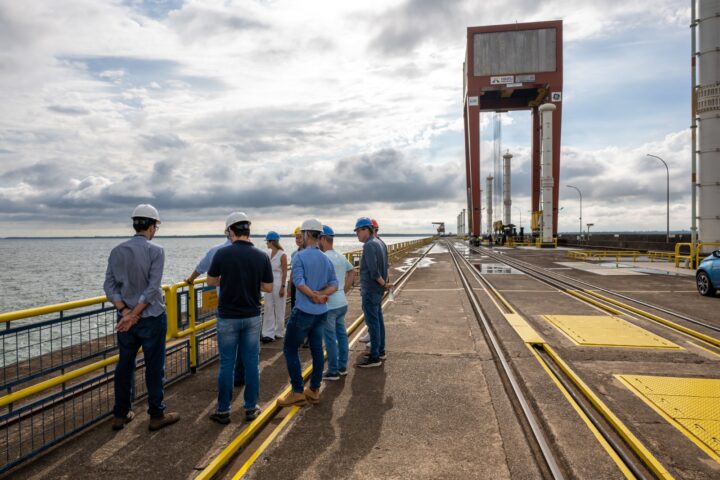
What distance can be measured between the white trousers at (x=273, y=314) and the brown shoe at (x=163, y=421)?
3160mm

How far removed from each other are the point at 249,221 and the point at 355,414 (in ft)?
7.34

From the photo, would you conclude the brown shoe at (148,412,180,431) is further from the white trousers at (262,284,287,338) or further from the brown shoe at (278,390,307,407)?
the white trousers at (262,284,287,338)

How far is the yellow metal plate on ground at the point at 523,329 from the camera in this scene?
6.84 m

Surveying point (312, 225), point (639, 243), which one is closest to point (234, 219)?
point (312, 225)

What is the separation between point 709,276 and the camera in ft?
36.7

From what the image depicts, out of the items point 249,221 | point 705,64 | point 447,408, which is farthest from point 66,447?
point 705,64

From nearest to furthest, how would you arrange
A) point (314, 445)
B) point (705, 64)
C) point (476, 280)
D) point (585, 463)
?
1. point (585, 463)
2. point (314, 445)
3. point (476, 280)
4. point (705, 64)

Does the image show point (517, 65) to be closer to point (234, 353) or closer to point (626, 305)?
point (626, 305)

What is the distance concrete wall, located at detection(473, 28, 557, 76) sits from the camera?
5328 centimetres

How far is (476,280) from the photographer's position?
637 inches

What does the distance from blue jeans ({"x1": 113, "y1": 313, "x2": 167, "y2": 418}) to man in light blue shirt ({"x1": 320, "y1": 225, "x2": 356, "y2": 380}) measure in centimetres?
183

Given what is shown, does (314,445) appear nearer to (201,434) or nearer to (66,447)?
(201,434)

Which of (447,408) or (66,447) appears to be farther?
(447,408)

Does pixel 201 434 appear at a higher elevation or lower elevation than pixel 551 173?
lower
